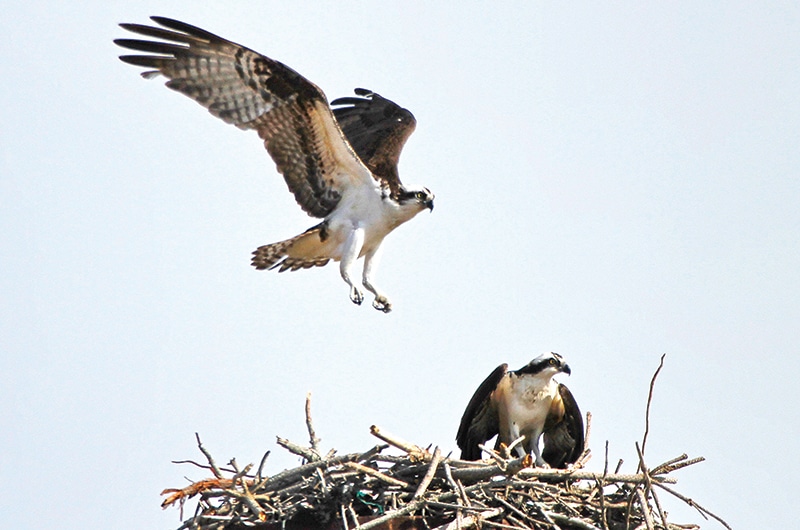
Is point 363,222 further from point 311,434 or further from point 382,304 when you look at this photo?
point 311,434

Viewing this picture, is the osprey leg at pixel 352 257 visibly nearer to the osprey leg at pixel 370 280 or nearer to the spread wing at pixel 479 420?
the osprey leg at pixel 370 280

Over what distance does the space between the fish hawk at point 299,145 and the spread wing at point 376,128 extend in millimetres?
140

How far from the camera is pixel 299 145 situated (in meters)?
8.83

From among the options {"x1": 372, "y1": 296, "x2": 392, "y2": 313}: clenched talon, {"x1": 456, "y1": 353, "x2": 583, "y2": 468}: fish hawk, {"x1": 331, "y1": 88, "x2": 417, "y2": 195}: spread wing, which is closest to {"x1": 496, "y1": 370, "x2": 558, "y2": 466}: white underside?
{"x1": 456, "y1": 353, "x2": 583, "y2": 468}: fish hawk

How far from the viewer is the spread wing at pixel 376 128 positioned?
32.6 feet

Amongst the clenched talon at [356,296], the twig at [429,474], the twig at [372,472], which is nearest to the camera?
the twig at [429,474]

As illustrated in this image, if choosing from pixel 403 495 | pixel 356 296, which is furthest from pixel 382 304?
pixel 403 495

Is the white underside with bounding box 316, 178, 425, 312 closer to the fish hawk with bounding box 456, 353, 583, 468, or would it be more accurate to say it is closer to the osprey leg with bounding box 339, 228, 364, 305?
the osprey leg with bounding box 339, 228, 364, 305

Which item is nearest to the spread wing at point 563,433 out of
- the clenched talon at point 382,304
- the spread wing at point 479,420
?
the spread wing at point 479,420

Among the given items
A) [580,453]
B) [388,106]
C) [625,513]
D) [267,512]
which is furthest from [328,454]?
[388,106]

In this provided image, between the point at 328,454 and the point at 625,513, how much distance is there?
183cm

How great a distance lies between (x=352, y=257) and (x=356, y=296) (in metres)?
0.33

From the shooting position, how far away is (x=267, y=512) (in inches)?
258

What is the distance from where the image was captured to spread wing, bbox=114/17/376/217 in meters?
8.37
